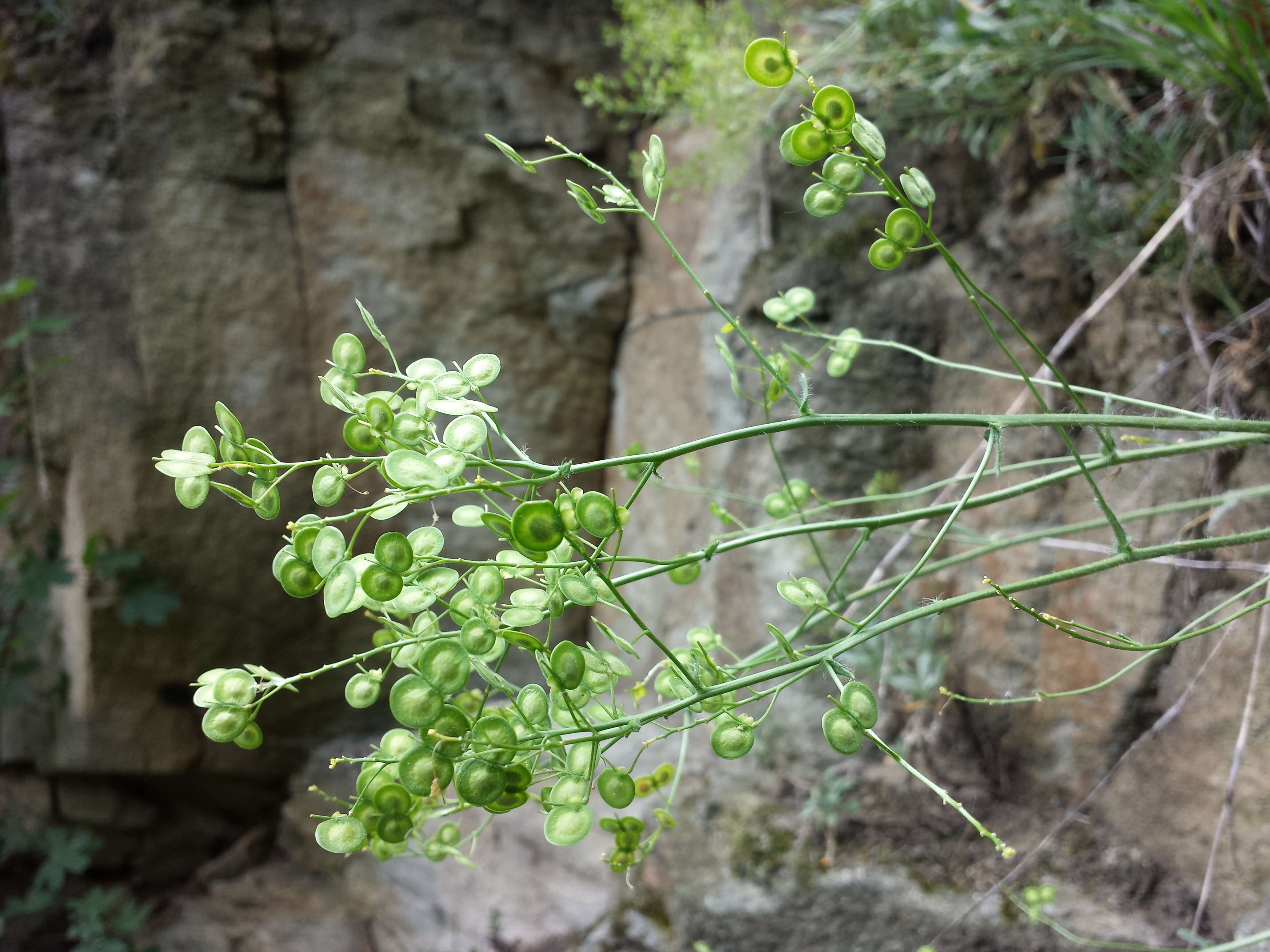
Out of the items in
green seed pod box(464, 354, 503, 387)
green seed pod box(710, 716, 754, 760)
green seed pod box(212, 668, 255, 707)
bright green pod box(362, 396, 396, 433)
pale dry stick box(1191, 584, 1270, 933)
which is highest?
green seed pod box(464, 354, 503, 387)

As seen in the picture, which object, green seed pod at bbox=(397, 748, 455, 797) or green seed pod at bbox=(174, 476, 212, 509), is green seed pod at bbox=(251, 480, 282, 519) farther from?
green seed pod at bbox=(397, 748, 455, 797)

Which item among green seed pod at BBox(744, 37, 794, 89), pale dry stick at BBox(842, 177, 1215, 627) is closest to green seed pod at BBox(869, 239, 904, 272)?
green seed pod at BBox(744, 37, 794, 89)

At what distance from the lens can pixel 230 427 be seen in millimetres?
461

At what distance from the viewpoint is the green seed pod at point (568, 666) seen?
447 millimetres

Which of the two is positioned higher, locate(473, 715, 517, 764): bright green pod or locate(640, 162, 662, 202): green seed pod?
locate(640, 162, 662, 202): green seed pod

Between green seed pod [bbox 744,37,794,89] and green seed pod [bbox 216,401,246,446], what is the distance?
34cm

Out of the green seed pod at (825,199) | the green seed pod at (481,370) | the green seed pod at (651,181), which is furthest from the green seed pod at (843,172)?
the green seed pod at (481,370)

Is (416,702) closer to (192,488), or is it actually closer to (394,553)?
(394,553)

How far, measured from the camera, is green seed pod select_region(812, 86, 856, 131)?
Answer: 444 millimetres

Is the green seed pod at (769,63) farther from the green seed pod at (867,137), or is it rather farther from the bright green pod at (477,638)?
the bright green pod at (477,638)

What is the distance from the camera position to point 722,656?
4.77 ft

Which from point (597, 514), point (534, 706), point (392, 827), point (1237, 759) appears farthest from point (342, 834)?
point (1237, 759)

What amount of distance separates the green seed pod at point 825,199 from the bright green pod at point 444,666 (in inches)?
12.4

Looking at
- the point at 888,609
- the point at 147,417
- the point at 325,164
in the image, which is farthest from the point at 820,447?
the point at 147,417
